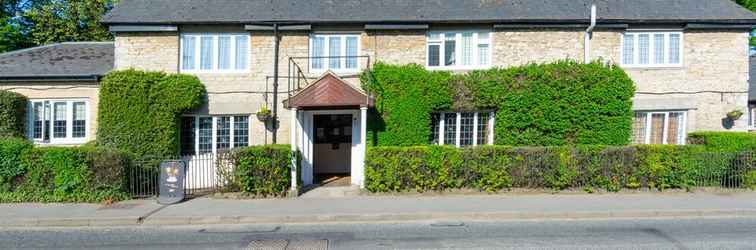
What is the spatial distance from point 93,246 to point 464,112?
29.6 ft

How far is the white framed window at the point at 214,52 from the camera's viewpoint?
10727mm

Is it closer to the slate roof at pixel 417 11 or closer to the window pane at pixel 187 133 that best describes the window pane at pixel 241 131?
the window pane at pixel 187 133

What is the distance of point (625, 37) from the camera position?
11039mm

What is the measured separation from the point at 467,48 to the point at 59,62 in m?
12.9

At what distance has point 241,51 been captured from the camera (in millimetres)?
10828

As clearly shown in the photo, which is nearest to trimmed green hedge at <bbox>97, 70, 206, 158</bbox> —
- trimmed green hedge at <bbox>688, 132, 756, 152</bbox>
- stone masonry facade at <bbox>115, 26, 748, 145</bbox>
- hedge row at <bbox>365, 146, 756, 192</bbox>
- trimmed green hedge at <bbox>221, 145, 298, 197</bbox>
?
stone masonry facade at <bbox>115, 26, 748, 145</bbox>

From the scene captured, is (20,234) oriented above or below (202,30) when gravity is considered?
below

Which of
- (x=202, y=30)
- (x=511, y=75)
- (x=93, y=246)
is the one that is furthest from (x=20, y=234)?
(x=511, y=75)

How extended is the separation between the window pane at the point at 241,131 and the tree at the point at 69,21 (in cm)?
1380

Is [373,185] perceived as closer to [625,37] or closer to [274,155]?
[274,155]

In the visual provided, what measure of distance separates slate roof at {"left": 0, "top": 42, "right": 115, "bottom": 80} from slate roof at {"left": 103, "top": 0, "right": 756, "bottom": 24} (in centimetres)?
187

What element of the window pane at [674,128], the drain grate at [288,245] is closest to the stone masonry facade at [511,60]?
the window pane at [674,128]

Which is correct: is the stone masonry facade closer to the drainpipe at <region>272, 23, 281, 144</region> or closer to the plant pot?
the drainpipe at <region>272, 23, 281, 144</region>

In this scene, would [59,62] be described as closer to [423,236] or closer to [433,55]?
[433,55]
